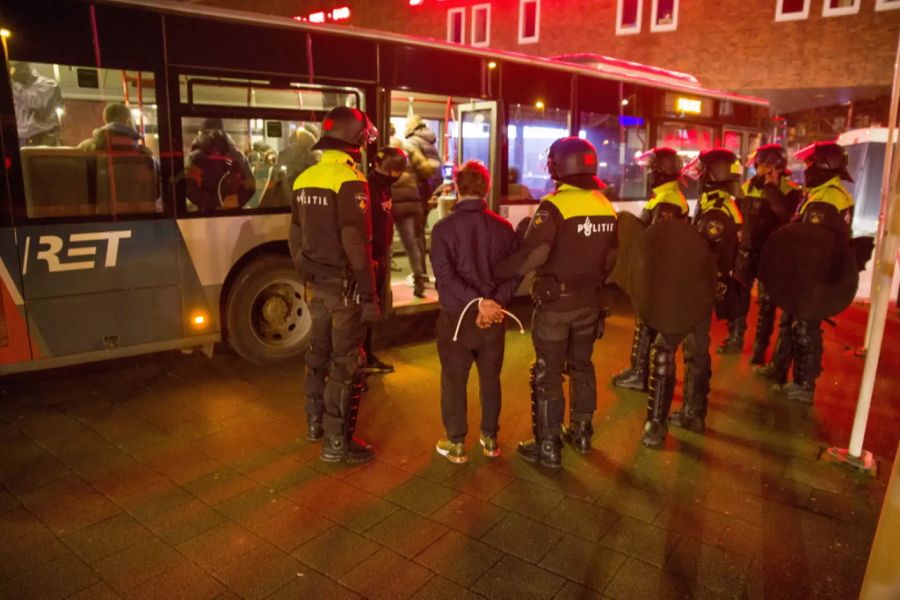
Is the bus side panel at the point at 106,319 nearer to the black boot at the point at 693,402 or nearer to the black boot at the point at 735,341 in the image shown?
the black boot at the point at 693,402

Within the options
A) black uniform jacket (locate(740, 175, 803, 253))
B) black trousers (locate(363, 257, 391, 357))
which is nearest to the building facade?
black uniform jacket (locate(740, 175, 803, 253))

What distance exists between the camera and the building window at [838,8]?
18.8 meters

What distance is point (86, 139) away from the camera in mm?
5219

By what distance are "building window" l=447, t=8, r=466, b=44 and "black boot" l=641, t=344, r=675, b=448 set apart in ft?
75.9

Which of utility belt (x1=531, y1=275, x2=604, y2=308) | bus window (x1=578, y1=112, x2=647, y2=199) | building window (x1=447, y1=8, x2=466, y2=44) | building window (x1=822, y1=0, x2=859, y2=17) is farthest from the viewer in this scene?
building window (x1=447, y1=8, x2=466, y2=44)

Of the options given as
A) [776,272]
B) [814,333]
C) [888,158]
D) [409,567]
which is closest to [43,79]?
[409,567]

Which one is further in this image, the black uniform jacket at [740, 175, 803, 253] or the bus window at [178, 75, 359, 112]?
the black uniform jacket at [740, 175, 803, 253]

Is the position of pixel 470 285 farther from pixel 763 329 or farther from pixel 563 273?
pixel 763 329

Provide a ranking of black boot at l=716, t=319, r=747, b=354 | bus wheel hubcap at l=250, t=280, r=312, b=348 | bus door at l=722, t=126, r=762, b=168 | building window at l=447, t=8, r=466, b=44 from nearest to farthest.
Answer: bus wheel hubcap at l=250, t=280, r=312, b=348, black boot at l=716, t=319, r=747, b=354, bus door at l=722, t=126, r=762, b=168, building window at l=447, t=8, r=466, b=44

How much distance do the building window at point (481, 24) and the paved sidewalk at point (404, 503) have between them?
2182 cm

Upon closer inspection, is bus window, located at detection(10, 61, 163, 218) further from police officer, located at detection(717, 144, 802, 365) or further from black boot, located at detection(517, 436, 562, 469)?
police officer, located at detection(717, 144, 802, 365)

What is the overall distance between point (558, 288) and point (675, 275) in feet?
3.17

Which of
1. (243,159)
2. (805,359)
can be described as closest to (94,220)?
(243,159)

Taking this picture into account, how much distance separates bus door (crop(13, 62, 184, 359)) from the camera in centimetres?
504
